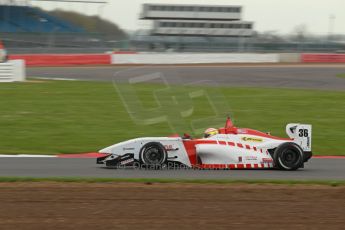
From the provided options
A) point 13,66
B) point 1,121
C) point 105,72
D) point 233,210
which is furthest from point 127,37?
point 233,210

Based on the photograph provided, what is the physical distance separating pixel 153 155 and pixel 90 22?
45705 millimetres

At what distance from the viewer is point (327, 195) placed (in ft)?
27.3

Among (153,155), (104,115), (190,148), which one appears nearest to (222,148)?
(190,148)

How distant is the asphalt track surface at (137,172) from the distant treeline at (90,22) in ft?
137

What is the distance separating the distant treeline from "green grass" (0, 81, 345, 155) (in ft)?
96.3

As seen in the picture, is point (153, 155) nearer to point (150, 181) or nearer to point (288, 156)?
point (150, 181)

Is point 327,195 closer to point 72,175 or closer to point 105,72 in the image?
point 72,175

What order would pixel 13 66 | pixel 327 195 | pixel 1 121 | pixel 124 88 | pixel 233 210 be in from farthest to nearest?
pixel 13 66, pixel 1 121, pixel 124 88, pixel 327 195, pixel 233 210

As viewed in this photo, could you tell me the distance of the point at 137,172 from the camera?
1017cm

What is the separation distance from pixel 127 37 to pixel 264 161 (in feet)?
128

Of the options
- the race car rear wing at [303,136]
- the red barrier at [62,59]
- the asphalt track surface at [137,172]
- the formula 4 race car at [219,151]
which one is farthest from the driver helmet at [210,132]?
the red barrier at [62,59]

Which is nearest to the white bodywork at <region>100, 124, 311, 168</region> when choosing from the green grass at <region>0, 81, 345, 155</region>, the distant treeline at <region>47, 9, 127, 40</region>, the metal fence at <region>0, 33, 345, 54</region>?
the green grass at <region>0, 81, 345, 155</region>

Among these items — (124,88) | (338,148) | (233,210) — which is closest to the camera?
(233,210)

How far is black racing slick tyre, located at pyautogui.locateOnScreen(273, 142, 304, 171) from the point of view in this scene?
34.1 ft
